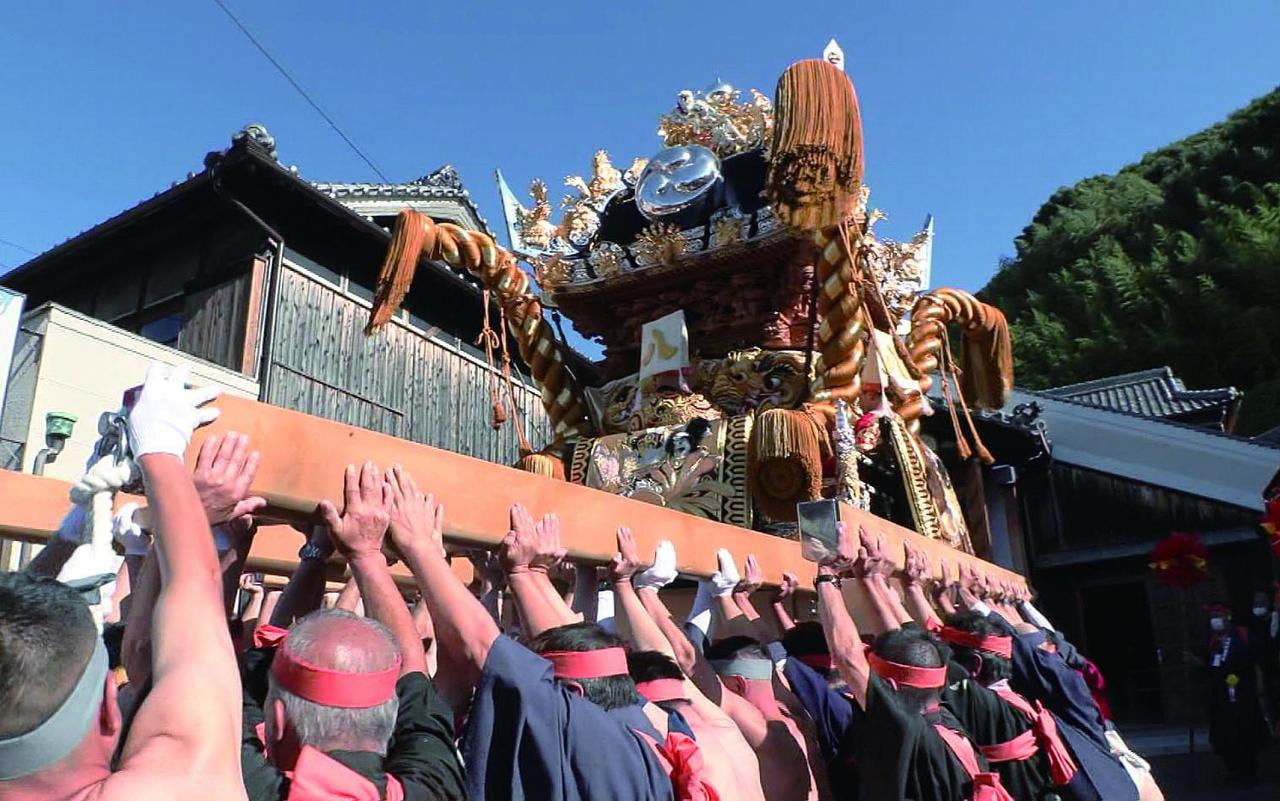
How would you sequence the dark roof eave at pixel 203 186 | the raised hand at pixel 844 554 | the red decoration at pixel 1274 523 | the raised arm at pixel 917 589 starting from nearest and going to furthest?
the raised hand at pixel 844 554
the raised arm at pixel 917 589
the red decoration at pixel 1274 523
the dark roof eave at pixel 203 186

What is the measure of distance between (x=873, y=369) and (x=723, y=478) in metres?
1.04

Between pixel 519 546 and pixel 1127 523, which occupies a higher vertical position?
Result: pixel 1127 523

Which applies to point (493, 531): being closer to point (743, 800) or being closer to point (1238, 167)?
point (743, 800)

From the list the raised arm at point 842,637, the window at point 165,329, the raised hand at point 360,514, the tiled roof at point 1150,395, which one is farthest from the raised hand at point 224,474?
the tiled roof at point 1150,395

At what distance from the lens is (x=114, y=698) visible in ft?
3.42

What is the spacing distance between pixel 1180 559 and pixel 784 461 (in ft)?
21.9

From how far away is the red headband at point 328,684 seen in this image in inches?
52.7

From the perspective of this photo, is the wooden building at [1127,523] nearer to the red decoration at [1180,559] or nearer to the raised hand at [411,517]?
the red decoration at [1180,559]

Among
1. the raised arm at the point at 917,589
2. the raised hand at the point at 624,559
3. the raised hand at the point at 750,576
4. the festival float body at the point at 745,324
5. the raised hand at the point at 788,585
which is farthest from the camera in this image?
the festival float body at the point at 745,324

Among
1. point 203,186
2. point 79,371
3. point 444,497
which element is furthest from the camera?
point 203,186

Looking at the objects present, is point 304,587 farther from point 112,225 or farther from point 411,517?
point 112,225

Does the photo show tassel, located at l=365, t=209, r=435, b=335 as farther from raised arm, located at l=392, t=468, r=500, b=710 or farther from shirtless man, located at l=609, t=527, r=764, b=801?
raised arm, located at l=392, t=468, r=500, b=710

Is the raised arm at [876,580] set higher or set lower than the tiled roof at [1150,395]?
lower

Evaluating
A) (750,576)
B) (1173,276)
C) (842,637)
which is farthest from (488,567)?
(1173,276)
